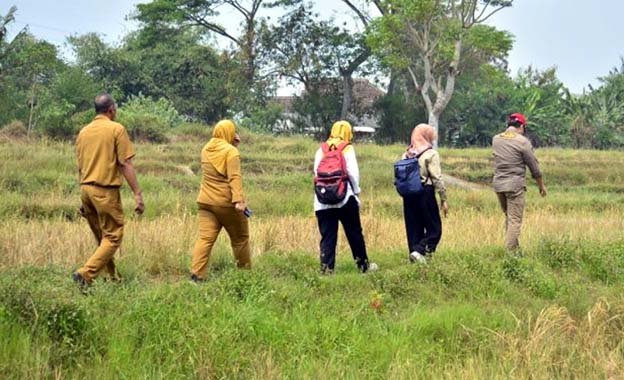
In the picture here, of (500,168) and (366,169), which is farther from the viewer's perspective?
(366,169)

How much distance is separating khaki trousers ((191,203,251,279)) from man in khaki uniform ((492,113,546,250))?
3.61 metres

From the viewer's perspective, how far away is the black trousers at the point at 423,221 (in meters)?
8.49

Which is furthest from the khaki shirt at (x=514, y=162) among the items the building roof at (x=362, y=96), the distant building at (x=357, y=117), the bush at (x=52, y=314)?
the building roof at (x=362, y=96)

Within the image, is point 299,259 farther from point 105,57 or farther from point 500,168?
point 105,57

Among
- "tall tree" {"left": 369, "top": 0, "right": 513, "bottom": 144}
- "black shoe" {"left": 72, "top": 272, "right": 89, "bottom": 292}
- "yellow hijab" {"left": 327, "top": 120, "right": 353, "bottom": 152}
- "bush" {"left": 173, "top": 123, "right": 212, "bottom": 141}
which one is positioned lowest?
"black shoe" {"left": 72, "top": 272, "right": 89, "bottom": 292}

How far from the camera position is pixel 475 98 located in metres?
40.7

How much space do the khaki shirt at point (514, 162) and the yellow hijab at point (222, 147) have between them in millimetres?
3731

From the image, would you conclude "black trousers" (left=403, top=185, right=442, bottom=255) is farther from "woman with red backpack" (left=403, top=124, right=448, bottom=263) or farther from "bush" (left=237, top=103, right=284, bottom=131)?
"bush" (left=237, top=103, right=284, bottom=131)

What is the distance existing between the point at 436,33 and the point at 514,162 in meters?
22.4

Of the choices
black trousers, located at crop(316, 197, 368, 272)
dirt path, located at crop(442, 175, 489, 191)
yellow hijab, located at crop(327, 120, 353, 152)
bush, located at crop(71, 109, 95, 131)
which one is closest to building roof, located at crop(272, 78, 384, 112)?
bush, located at crop(71, 109, 95, 131)

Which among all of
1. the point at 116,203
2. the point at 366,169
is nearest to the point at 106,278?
the point at 116,203

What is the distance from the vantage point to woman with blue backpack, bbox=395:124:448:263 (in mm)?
8398

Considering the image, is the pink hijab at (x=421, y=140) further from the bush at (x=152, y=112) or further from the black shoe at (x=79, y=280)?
the bush at (x=152, y=112)

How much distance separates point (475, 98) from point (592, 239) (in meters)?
31.1
